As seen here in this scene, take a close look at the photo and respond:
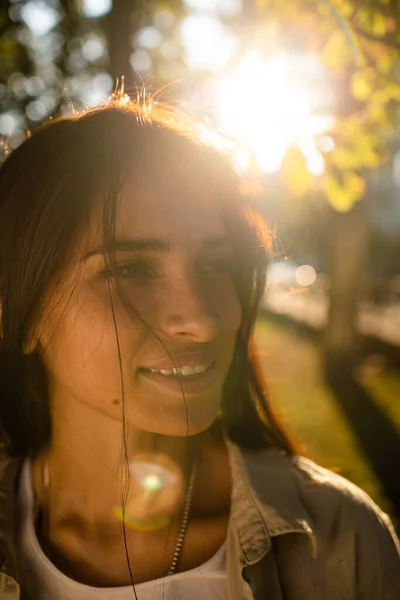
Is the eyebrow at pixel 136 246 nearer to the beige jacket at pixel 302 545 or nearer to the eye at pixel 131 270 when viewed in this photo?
the eye at pixel 131 270

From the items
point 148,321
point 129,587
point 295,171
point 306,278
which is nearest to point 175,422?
point 148,321

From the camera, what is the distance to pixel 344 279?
28.3 ft

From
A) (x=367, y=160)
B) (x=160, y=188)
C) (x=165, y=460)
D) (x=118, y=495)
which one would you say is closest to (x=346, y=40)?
(x=367, y=160)

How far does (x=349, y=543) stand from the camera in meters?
1.64

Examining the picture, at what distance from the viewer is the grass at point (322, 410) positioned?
5133 mm

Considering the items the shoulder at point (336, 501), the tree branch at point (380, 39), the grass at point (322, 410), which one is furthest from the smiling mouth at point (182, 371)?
the tree branch at point (380, 39)

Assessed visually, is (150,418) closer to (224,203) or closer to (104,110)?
(224,203)

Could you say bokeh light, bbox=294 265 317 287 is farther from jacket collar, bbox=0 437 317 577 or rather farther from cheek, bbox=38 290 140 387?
cheek, bbox=38 290 140 387

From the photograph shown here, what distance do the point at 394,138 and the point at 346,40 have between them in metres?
0.75

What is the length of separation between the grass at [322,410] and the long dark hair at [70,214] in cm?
81

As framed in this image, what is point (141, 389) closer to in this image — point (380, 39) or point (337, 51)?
point (380, 39)

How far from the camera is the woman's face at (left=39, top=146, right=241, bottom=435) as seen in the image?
1.56 metres

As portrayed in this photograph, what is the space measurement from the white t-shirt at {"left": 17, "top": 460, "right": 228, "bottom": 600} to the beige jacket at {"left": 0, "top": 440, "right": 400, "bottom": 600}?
0.05 m

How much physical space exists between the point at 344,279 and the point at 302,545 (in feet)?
24.1
